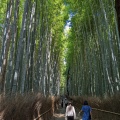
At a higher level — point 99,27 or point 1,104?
point 99,27

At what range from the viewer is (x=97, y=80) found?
1336 centimetres

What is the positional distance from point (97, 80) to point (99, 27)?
348cm

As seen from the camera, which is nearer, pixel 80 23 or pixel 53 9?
pixel 53 9

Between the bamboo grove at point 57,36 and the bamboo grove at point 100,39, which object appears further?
the bamboo grove at point 100,39

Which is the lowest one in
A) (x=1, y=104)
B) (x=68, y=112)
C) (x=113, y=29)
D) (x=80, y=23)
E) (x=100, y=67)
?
(x=68, y=112)

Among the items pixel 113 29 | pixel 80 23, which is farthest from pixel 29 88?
pixel 80 23

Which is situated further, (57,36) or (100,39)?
(57,36)

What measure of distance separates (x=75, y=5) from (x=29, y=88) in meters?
7.55

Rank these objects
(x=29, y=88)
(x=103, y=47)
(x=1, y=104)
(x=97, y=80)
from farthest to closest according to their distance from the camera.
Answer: (x=97, y=80)
(x=103, y=47)
(x=29, y=88)
(x=1, y=104)

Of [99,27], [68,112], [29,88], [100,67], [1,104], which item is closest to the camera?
[1,104]

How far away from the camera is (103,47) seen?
1106cm

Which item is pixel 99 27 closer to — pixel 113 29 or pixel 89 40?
pixel 113 29

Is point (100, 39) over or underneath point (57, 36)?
A: underneath

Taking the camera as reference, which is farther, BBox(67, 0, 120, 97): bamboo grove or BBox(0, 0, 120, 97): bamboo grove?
BBox(67, 0, 120, 97): bamboo grove
